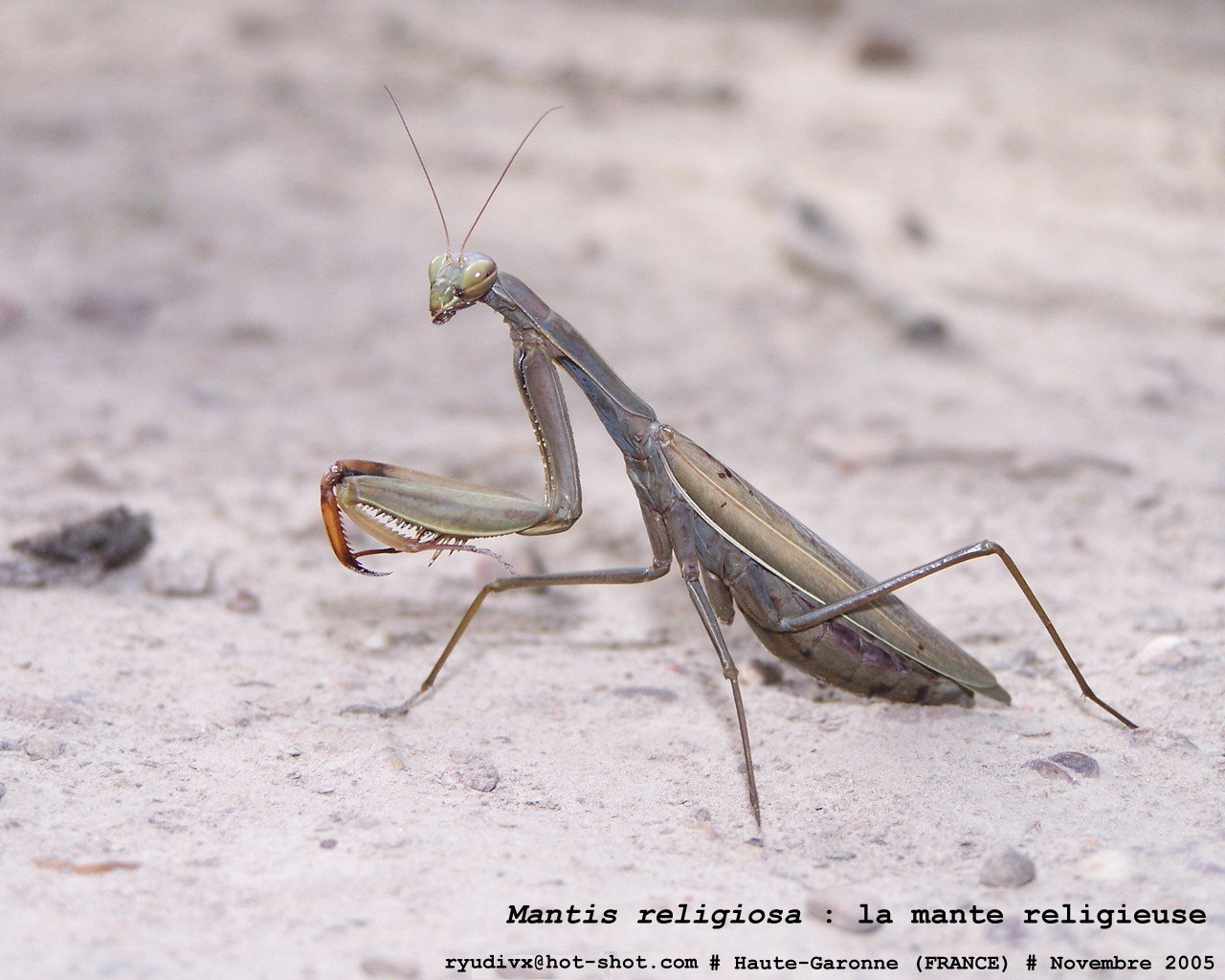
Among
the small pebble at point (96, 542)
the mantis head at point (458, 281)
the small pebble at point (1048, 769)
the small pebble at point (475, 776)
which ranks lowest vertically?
the small pebble at point (475, 776)

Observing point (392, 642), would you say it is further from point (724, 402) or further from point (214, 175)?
point (214, 175)

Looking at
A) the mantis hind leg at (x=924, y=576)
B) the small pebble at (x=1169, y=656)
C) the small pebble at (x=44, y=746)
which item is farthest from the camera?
the small pebble at (x=1169, y=656)

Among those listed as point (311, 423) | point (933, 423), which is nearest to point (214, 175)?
point (311, 423)

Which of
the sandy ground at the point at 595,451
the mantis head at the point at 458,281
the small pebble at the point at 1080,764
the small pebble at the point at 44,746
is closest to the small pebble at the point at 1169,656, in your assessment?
the sandy ground at the point at 595,451

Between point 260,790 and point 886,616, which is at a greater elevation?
point 886,616

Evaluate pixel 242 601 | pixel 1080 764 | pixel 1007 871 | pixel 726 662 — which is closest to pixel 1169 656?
pixel 1080 764

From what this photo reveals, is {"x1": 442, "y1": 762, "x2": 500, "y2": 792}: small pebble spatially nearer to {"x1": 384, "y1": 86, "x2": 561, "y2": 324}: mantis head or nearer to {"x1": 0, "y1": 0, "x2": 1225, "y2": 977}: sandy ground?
{"x1": 0, "y1": 0, "x2": 1225, "y2": 977}: sandy ground

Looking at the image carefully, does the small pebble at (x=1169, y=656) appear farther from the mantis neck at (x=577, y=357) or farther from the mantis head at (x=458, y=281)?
the mantis head at (x=458, y=281)
